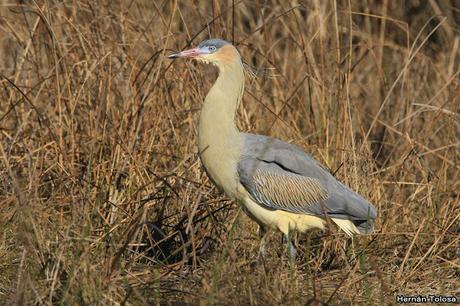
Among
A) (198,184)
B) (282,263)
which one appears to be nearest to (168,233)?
(198,184)

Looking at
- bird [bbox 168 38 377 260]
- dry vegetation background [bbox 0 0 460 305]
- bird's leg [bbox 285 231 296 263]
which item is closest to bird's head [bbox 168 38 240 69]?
bird [bbox 168 38 377 260]

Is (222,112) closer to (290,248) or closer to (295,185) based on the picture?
(295,185)

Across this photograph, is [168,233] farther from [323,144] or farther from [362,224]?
[323,144]

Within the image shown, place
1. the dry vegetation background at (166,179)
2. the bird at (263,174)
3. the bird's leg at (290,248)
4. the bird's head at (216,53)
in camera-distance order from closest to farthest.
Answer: the dry vegetation background at (166,179), the bird's leg at (290,248), the bird at (263,174), the bird's head at (216,53)

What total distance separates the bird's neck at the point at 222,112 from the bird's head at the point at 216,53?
29 millimetres

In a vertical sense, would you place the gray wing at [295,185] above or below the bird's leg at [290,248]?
above

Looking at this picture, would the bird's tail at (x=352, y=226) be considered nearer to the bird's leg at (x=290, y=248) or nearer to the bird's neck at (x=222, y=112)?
the bird's leg at (x=290, y=248)

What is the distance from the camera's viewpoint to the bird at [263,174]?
5.02 metres

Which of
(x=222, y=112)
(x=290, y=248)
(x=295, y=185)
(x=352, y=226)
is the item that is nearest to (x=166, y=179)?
(x=222, y=112)

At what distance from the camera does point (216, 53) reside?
5199 millimetres

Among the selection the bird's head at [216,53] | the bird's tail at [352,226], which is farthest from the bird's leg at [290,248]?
the bird's head at [216,53]

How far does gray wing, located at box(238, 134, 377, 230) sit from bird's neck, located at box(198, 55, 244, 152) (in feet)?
0.49

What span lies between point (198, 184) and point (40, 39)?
1769 mm

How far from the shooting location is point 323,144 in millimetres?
6336
